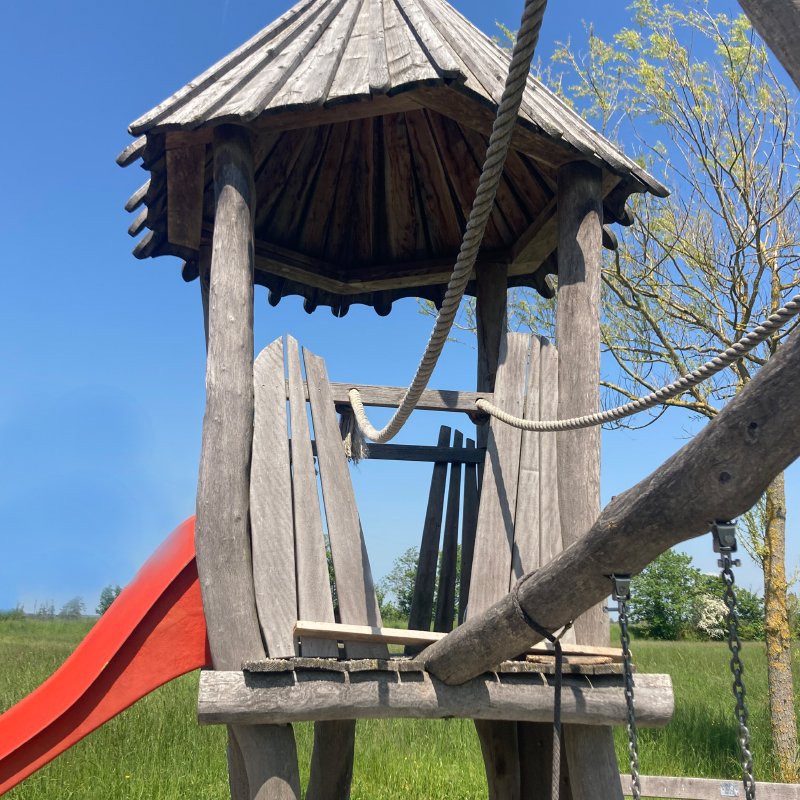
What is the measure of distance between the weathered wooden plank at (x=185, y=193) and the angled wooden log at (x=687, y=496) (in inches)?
103

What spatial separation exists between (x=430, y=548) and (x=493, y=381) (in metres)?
1.17

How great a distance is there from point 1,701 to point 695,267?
983cm

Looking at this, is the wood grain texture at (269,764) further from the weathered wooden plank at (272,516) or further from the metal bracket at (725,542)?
the metal bracket at (725,542)

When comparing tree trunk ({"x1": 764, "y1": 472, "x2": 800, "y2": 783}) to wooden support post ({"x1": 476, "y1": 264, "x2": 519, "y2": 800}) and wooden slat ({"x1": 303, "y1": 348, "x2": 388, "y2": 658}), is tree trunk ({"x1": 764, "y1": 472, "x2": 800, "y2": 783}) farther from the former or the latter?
wooden slat ({"x1": 303, "y1": 348, "x2": 388, "y2": 658})

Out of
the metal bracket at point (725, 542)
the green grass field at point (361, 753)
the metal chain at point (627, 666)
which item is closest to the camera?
the metal bracket at point (725, 542)

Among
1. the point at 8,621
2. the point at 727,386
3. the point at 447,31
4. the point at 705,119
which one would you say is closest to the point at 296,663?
the point at 447,31

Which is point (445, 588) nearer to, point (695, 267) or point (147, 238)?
point (147, 238)

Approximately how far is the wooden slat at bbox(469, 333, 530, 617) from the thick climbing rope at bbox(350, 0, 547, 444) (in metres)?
0.77

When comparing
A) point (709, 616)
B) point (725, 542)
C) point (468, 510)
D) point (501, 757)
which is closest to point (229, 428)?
point (468, 510)

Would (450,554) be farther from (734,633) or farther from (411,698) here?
(734,633)

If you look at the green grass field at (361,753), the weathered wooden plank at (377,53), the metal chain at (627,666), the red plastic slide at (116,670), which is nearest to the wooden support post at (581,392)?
the weathered wooden plank at (377,53)

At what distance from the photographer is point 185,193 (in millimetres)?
3957

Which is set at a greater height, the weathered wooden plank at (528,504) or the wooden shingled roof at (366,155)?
the wooden shingled roof at (366,155)

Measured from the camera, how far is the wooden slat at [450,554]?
4.49m
